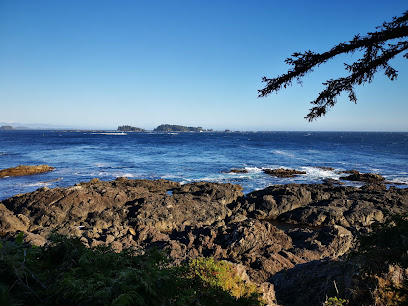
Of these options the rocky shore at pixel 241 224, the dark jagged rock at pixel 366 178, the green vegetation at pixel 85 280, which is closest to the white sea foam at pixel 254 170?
the dark jagged rock at pixel 366 178

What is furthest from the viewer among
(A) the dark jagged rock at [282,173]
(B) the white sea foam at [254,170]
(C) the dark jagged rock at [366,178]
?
(B) the white sea foam at [254,170]

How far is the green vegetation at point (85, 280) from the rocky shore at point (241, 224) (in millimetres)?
3684

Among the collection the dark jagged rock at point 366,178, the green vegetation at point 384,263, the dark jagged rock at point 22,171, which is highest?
the green vegetation at point 384,263

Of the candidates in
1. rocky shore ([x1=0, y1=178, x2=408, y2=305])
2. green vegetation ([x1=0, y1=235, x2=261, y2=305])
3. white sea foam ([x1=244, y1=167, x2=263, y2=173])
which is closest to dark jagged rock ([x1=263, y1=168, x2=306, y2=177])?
white sea foam ([x1=244, y1=167, x2=263, y2=173])

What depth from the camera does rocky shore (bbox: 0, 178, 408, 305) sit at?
745 cm

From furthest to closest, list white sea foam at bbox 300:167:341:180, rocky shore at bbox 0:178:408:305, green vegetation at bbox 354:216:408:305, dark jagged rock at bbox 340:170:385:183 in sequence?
white sea foam at bbox 300:167:341:180 < dark jagged rock at bbox 340:170:385:183 < rocky shore at bbox 0:178:408:305 < green vegetation at bbox 354:216:408:305

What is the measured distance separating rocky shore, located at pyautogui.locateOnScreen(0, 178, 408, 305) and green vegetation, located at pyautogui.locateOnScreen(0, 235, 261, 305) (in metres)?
3.68

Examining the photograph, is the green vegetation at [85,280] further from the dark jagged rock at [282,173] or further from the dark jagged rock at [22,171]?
the dark jagged rock at [22,171]

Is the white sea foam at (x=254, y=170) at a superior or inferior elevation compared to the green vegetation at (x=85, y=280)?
inferior

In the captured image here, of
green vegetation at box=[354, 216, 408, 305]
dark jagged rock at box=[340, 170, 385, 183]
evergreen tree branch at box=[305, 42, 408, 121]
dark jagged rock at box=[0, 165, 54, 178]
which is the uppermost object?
evergreen tree branch at box=[305, 42, 408, 121]

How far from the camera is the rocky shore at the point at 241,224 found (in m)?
7.45

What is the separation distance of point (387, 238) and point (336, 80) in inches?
131

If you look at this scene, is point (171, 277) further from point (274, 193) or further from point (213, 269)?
point (274, 193)

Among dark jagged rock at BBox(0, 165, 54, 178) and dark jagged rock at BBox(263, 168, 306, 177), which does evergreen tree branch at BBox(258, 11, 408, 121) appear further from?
dark jagged rock at BBox(0, 165, 54, 178)
